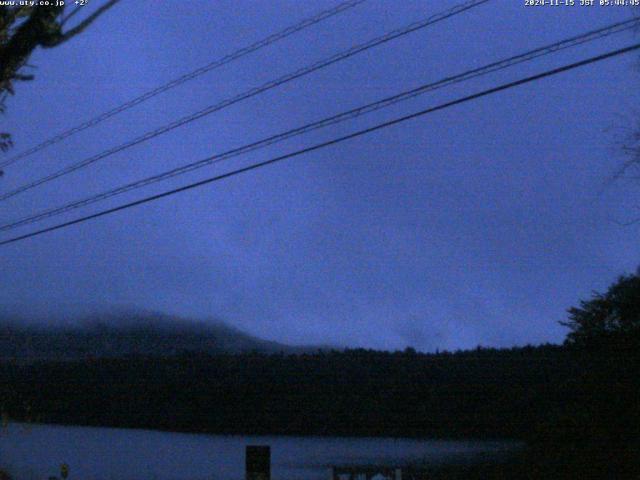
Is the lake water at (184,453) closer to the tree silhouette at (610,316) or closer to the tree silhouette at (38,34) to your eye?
the tree silhouette at (610,316)

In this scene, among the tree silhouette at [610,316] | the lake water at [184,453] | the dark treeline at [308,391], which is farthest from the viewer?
the dark treeline at [308,391]

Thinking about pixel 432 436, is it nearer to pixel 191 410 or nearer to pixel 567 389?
pixel 567 389

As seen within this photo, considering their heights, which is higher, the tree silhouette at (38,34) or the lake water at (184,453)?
the tree silhouette at (38,34)

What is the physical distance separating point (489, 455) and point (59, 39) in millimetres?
19036

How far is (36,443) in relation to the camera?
27469 millimetres

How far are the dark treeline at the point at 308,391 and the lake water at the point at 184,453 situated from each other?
5.09ft

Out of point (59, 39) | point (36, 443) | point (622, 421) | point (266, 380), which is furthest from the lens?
point (266, 380)

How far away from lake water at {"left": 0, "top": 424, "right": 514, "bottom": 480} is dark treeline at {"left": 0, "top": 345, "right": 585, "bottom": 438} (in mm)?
1550

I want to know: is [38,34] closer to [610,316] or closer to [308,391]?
[610,316]

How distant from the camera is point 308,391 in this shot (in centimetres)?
3403

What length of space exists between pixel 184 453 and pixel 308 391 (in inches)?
393

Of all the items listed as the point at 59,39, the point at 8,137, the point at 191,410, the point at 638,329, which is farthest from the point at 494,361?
the point at 59,39

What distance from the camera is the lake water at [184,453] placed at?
1959 centimetres

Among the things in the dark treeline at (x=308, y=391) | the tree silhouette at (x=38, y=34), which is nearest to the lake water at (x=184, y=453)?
the dark treeline at (x=308, y=391)
